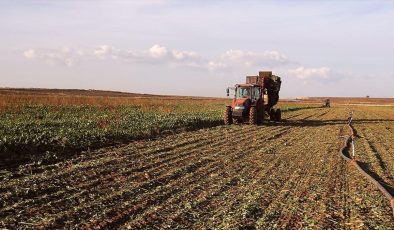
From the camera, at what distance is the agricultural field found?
608cm

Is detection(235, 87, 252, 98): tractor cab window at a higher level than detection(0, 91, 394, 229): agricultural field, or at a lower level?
higher

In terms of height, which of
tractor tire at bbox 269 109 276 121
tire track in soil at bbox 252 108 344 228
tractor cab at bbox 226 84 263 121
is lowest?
tire track in soil at bbox 252 108 344 228

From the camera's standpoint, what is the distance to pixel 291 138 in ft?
54.9

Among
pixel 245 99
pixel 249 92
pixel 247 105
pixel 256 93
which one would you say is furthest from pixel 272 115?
pixel 245 99

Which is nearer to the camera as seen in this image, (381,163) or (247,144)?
(381,163)

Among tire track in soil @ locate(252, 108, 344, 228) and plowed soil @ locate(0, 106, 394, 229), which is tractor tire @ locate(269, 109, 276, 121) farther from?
tire track in soil @ locate(252, 108, 344, 228)

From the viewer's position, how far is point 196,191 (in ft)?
25.4

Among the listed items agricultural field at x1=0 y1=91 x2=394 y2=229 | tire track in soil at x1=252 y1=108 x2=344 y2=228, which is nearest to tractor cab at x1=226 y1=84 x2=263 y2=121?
agricultural field at x1=0 y1=91 x2=394 y2=229

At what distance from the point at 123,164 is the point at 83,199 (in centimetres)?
307

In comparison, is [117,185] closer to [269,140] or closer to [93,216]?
[93,216]

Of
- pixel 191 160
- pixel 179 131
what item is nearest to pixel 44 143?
pixel 191 160

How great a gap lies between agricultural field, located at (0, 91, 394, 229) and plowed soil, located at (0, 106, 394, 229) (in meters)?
0.02

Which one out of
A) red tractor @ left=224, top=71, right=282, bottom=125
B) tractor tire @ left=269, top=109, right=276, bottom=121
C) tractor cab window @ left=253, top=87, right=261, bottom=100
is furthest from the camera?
tractor tire @ left=269, top=109, right=276, bottom=121

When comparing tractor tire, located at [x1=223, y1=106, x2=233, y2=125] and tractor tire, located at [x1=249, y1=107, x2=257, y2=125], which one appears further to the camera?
tractor tire, located at [x1=223, y1=106, x2=233, y2=125]
